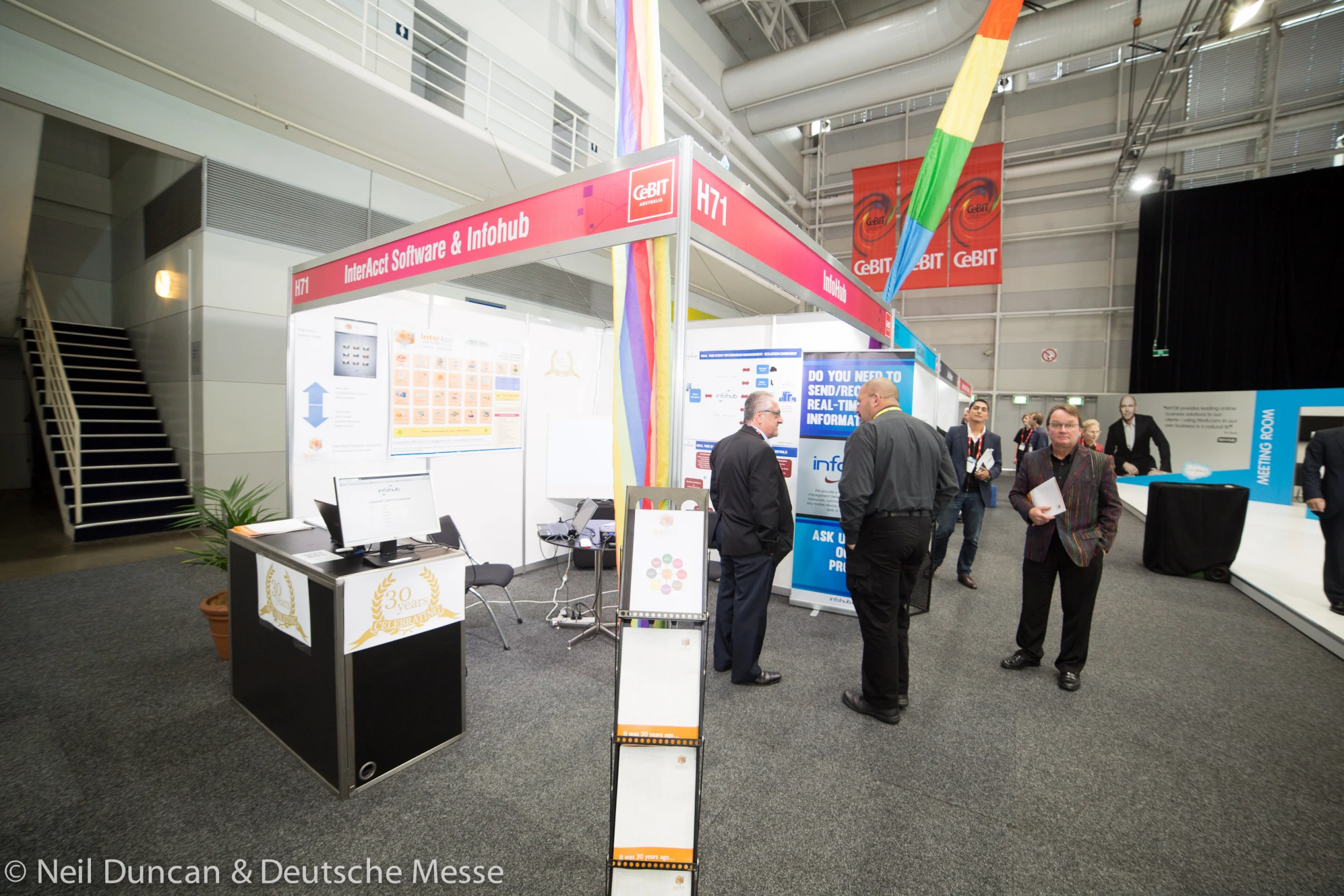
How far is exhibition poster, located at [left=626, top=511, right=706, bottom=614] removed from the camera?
1.39 metres

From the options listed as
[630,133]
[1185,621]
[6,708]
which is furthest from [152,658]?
[1185,621]

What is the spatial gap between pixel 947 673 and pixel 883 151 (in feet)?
41.1

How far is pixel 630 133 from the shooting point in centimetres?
204

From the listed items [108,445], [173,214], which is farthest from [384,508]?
[108,445]

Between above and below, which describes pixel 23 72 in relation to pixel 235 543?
above

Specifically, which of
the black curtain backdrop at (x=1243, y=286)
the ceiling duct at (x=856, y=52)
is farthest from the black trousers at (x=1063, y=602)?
the black curtain backdrop at (x=1243, y=286)

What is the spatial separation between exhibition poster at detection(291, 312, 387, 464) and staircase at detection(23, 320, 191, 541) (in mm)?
2927

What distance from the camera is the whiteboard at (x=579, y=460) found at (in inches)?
183

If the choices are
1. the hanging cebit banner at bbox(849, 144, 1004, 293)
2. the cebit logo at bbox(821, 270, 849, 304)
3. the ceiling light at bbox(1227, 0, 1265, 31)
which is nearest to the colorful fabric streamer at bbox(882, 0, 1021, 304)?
the cebit logo at bbox(821, 270, 849, 304)

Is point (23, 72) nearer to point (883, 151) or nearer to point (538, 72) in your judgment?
point (538, 72)

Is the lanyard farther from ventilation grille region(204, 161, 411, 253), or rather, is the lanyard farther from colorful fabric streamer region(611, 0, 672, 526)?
ventilation grille region(204, 161, 411, 253)

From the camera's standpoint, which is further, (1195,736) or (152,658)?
(152,658)

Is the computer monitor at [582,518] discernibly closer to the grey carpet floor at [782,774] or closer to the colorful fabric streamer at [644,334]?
the grey carpet floor at [782,774]

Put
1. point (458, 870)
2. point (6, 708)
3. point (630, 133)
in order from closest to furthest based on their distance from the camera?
point (458, 870) → point (630, 133) → point (6, 708)
